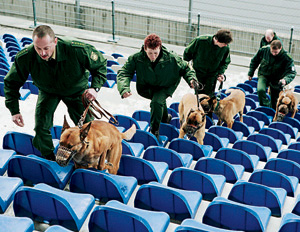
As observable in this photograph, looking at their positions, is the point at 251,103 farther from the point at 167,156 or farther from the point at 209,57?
the point at 167,156

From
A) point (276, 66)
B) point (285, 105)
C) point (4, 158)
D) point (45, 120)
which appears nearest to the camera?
point (4, 158)

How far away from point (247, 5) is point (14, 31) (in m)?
9.19

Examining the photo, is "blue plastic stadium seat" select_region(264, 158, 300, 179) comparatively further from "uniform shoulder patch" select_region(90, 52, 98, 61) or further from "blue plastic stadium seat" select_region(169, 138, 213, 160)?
"uniform shoulder patch" select_region(90, 52, 98, 61)

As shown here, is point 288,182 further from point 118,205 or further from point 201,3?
point 201,3

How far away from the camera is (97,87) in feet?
15.8

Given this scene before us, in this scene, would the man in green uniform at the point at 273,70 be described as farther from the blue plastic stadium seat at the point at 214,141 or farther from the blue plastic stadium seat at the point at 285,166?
the blue plastic stadium seat at the point at 285,166

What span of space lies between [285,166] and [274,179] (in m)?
0.52

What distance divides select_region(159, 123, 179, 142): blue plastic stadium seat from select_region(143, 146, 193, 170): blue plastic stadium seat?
46.9 inches

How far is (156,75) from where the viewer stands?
5.86 metres

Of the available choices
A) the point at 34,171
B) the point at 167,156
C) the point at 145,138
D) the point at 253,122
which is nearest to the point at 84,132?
the point at 34,171

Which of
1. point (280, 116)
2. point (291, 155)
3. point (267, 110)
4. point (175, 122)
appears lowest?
point (267, 110)

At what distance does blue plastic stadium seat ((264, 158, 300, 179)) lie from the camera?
499cm

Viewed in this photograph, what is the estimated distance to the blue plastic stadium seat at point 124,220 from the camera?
10.8 feet

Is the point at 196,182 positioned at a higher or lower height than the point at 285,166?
higher
